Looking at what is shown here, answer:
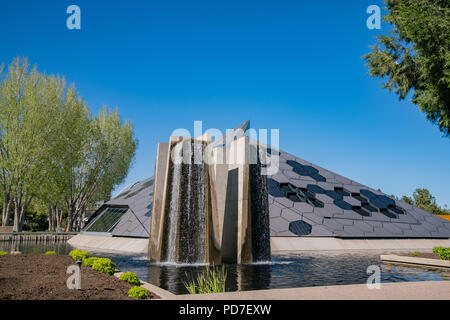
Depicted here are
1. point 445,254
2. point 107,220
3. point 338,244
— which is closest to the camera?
point 445,254

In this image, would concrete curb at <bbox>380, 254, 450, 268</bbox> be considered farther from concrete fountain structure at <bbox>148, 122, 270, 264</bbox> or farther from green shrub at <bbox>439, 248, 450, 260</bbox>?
concrete fountain structure at <bbox>148, 122, 270, 264</bbox>

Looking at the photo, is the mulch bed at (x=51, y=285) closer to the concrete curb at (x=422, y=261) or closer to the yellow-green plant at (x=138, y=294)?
the yellow-green plant at (x=138, y=294)

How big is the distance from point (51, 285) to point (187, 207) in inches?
327

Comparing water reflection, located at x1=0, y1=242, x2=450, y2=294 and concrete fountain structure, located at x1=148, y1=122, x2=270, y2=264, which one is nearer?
water reflection, located at x1=0, y1=242, x2=450, y2=294

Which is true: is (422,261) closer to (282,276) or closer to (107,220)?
(282,276)

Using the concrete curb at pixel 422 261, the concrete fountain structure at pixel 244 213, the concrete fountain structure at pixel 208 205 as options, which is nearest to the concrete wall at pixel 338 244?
the concrete fountain structure at pixel 244 213

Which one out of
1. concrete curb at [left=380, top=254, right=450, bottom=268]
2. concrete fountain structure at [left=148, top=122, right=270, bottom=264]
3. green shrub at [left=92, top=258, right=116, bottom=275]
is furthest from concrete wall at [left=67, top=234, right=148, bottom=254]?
concrete curb at [left=380, top=254, right=450, bottom=268]

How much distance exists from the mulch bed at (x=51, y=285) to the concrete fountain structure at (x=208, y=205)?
577cm

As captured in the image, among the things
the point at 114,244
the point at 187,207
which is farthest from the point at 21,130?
the point at 187,207

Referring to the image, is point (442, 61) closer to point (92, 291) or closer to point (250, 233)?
point (250, 233)

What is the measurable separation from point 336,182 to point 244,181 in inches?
906

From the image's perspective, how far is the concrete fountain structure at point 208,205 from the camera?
49.5 feet

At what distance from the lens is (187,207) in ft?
50.3

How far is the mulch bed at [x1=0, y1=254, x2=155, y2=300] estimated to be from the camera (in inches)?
251
